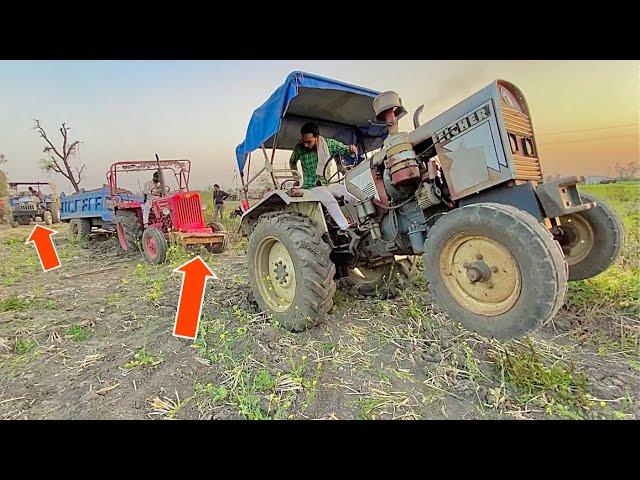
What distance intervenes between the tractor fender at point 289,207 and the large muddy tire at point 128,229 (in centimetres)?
417

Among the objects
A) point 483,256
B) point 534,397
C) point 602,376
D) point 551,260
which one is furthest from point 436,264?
point 602,376

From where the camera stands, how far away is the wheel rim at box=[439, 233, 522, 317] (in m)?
1.37

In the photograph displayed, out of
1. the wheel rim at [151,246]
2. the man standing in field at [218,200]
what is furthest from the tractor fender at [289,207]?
the man standing in field at [218,200]

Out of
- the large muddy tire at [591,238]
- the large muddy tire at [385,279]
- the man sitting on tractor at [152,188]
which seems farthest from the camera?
the man sitting on tractor at [152,188]

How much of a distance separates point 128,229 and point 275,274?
4879 mm

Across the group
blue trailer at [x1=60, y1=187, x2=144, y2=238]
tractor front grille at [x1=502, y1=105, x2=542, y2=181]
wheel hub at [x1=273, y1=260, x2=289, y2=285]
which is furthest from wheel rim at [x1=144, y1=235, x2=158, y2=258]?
tractor front grille at [x1=502, y1=105, x2=542, y2=181]

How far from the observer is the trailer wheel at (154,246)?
5.33m

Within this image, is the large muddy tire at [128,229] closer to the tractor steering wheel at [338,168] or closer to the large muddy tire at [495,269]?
the tractor steering wheel at [338,168]

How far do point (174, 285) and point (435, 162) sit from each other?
3348 millimetres

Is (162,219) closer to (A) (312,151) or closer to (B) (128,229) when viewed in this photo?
(B) (128,229)

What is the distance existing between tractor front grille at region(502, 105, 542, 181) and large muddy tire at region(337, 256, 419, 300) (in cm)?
147

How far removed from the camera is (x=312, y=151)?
3.12 m

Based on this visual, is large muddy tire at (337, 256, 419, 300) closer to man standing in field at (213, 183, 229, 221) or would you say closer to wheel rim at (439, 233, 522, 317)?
wheel rim at (439, 233, 522, 317)

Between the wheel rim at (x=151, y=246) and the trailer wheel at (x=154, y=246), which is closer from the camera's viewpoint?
the trailer wheel at (x=154, y=246)
